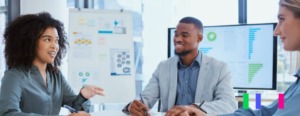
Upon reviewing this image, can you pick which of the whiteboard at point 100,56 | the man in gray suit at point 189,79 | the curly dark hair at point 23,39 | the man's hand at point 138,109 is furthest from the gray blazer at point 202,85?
the curly dark hair at point 23,39

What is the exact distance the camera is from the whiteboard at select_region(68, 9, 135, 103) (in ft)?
9.99

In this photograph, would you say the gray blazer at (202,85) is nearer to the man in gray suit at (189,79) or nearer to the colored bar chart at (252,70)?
the man in gray suit at (189,79)

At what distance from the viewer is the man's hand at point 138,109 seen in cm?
178

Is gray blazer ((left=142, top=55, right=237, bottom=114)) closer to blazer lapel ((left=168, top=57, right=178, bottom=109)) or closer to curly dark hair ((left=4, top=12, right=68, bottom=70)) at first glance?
blazer lapel ((left=168, top=57, right=178, bottom=109))

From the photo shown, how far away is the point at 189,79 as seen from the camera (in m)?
2.26

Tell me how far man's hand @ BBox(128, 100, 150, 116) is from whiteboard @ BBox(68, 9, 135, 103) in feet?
4.04

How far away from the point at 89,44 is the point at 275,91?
1934 millimetres

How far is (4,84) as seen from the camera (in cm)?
173

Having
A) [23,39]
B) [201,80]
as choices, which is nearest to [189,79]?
[201,80]

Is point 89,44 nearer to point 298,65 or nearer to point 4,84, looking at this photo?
point 4,84

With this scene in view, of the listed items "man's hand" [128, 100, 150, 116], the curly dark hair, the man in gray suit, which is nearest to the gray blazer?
the man in gray suit

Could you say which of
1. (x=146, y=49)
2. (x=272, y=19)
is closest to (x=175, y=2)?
(x=146, y=49)

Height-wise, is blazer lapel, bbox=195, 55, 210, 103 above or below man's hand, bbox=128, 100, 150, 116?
above

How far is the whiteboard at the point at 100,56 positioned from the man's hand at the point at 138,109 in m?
1.23
